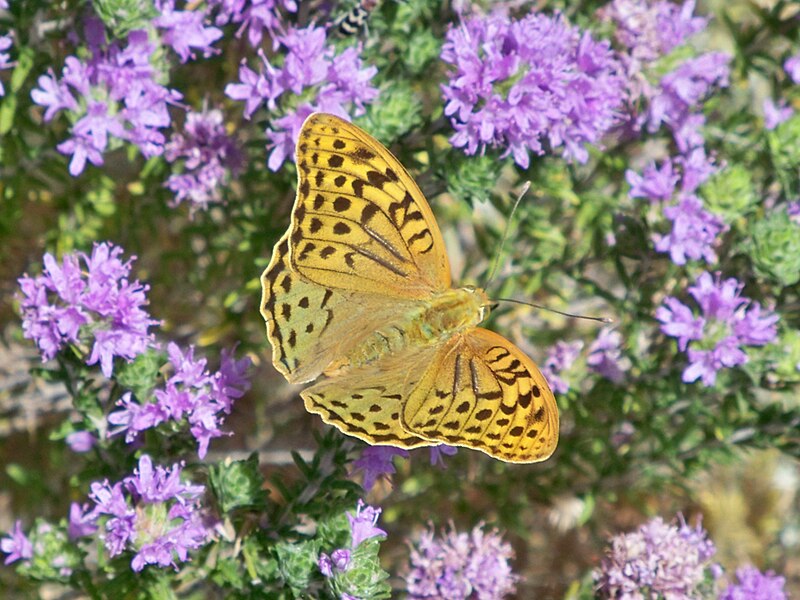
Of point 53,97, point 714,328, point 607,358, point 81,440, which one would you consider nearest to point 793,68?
point 714,328

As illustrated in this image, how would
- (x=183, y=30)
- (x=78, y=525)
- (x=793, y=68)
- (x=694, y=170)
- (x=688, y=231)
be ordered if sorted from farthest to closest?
(x=793, y=68) < (x=694, y=170) < (x=688, y=231) < (x=183, y=30) < (x=78, y=525)

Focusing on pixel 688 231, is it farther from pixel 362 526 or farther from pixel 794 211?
pixel 362 526

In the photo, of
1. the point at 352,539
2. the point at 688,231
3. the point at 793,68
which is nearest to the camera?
the point at 352,539

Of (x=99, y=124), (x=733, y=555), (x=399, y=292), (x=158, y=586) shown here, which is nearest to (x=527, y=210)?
(x=399, y=292)

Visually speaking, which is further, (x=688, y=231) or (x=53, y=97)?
(x=688, y=231)

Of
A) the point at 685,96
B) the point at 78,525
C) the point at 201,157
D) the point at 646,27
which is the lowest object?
the point at 78,525

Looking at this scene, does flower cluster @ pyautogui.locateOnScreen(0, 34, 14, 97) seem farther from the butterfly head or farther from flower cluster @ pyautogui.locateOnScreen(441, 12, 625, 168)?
the butterfly head

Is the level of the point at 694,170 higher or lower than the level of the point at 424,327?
higher

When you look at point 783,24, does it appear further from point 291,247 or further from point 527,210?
point 291,247
